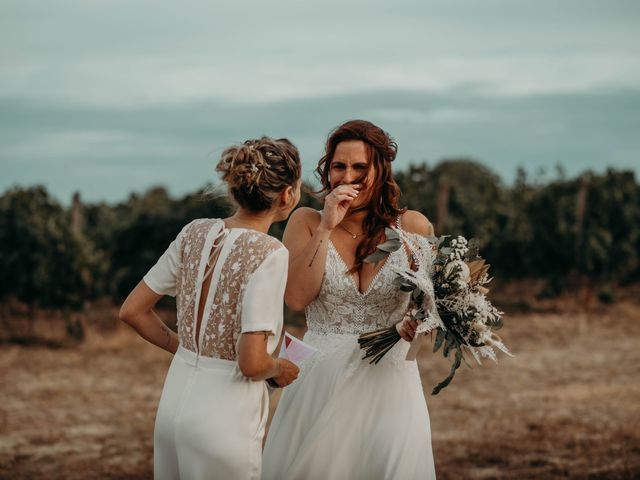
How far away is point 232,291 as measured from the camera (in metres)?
2.80

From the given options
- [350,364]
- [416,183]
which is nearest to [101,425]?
[350,364]

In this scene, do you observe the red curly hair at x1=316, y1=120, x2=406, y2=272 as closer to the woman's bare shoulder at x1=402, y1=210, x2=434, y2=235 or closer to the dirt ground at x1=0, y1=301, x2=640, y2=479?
the woman's bare shoulder at x1=402, y1=210, x2=434, y2=235

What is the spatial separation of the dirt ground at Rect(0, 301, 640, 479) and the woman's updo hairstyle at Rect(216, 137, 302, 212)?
4406mm

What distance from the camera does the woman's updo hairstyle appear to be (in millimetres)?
2799

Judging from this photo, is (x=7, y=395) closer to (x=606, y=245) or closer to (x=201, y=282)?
(x=201, y=282)

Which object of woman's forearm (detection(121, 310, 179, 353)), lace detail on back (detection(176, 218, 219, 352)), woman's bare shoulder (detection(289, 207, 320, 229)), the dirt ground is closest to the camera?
lace detail on back (detection(176, 218, 219, 352))

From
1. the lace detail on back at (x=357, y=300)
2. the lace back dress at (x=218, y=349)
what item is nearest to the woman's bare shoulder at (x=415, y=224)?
the lace detail on back at (x=357, y=300)

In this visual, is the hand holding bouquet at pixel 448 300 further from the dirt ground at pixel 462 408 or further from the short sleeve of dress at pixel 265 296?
the dirt ground at pixel 462 408

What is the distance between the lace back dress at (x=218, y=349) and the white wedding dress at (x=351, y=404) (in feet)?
2.70

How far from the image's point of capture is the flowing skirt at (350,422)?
3.63 m

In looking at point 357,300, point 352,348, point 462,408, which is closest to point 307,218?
point 357,300

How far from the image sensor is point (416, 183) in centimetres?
1484

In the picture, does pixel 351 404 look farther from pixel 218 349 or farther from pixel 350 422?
pixel 218 349

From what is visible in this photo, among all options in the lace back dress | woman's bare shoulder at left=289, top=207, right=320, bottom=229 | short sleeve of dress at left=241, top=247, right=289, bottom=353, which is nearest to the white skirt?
the lace back dress
